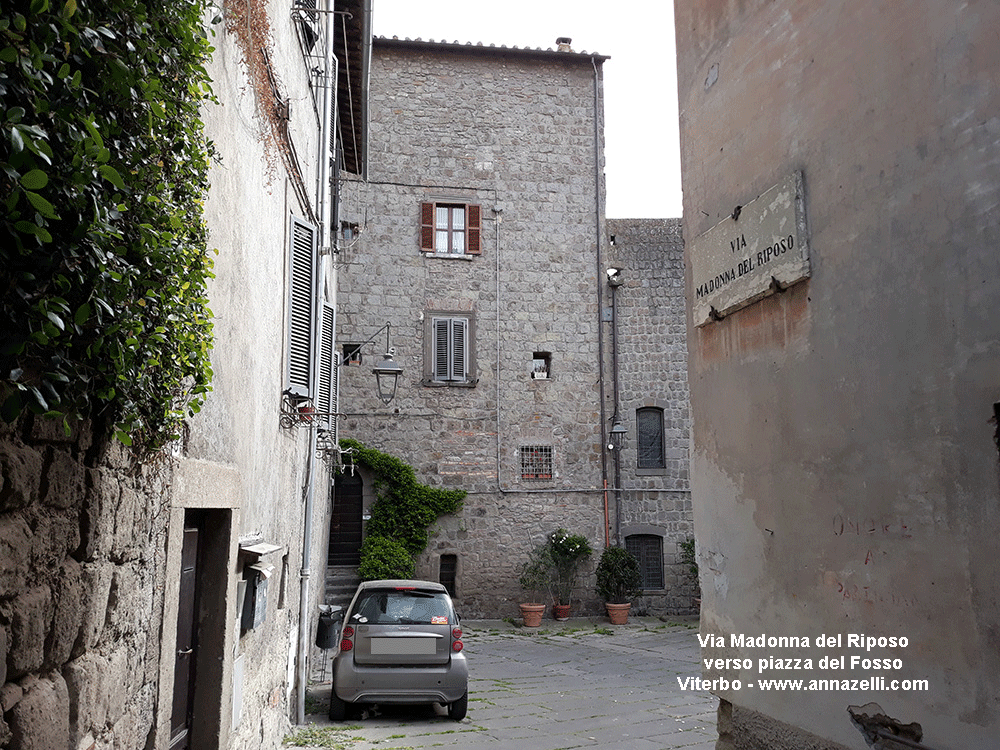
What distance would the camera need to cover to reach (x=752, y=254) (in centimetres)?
454

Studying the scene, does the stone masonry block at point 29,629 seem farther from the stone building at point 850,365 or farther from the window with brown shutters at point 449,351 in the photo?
the window with brown shutters at point 449,351

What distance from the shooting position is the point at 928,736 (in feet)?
10.8

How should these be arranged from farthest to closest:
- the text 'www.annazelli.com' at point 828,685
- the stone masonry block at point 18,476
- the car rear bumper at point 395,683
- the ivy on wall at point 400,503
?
the ivy on wall at point 400,503 → the car rear bumper at point 395,683 → the text 'www.annazelli.com' at point 828,685 → the stone masonry block at point 18,476

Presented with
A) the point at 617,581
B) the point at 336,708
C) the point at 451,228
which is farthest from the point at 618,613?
the point at 336,708

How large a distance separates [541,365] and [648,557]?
482 cm

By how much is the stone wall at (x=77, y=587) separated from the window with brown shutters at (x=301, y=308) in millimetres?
3707

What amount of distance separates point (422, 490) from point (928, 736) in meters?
13.9

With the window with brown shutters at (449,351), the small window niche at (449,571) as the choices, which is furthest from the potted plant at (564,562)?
the window with brown shutters at (449,351)

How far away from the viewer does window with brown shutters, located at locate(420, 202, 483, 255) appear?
58.9 ft

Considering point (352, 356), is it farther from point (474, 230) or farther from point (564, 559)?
point (564, 559)

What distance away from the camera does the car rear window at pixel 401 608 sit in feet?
26.5

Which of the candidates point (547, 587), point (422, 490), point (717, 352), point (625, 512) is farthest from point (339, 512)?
point (717, 352)

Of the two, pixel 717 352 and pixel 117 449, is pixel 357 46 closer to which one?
pixel 717 352

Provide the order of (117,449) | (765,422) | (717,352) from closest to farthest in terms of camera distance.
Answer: (117,449), (765,422), (717,352)
